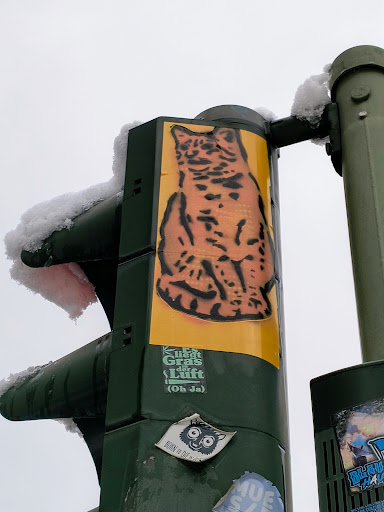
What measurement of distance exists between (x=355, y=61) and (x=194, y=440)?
5.03 meters

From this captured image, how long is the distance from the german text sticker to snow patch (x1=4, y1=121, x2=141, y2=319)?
3.30m

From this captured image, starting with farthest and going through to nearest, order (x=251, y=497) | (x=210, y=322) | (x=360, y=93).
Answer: (x=360, y=93)
(x=210, y=322)
(x=251, y=497)

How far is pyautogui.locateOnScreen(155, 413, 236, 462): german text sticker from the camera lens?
8492 millimetres

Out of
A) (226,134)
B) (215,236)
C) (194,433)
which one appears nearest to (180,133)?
(226,134)

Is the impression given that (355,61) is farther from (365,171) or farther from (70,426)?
(70,426)

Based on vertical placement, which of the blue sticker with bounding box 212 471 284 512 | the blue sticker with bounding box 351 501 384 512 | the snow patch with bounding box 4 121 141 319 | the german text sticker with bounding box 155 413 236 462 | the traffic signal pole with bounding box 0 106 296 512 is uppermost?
the snow patch with bounding box 4 121 141 319

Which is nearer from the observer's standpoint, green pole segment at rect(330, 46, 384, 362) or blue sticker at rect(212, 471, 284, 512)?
blue sticker at rect(212, 471, 284, 512)

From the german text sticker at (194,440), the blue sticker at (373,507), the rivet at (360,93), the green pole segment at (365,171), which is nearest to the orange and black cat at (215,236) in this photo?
the green pole segment at (365,171)

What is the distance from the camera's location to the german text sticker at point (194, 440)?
27.9 feet

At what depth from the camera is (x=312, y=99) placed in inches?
453

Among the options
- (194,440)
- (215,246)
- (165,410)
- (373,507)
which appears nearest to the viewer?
(373,507)

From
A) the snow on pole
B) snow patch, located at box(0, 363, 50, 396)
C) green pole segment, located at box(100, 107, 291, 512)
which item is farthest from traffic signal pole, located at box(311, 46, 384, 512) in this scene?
snow patch, located at box(0, 363, 50, 396)

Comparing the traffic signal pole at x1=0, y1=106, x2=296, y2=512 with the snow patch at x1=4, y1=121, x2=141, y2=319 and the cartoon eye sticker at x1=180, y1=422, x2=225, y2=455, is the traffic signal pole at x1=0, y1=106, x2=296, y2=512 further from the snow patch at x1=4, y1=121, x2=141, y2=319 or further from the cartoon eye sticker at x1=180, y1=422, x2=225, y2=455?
the snow patch at x1=4, y1=121, x2=141, y2=319

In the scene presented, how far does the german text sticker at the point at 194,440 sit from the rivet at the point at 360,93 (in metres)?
4.32
